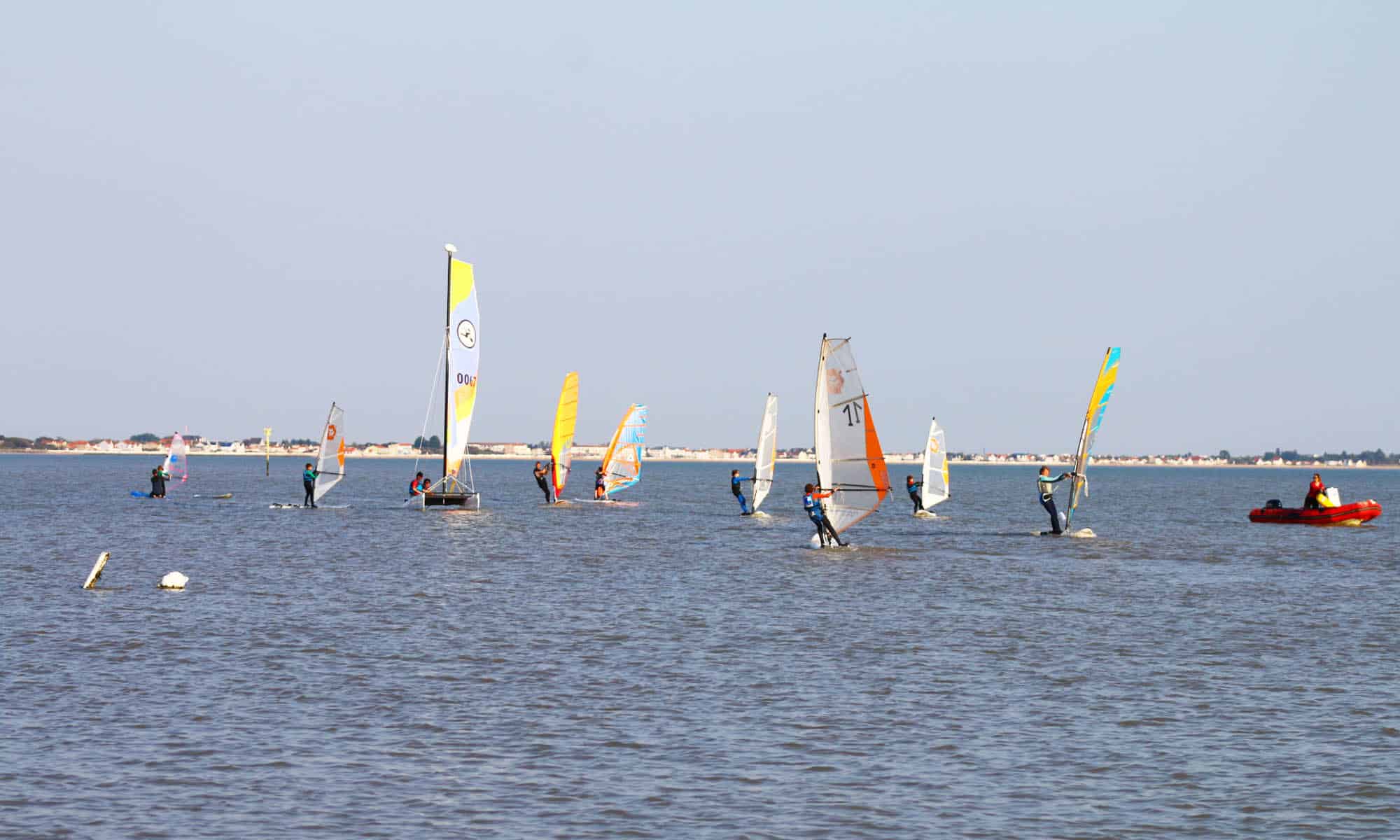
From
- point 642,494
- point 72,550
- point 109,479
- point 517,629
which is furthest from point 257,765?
point 109,479

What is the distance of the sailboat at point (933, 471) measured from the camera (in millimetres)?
72000

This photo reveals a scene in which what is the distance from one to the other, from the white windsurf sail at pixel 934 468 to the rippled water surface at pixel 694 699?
31545mm

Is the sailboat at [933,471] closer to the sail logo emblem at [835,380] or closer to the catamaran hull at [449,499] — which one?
the catamaran hull at [449,499]

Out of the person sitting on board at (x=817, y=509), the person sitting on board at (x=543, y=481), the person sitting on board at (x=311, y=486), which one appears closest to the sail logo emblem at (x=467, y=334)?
the person sitting on board at (x=311, y=486)

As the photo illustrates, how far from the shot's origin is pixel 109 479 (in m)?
137

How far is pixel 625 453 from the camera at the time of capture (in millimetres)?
78688

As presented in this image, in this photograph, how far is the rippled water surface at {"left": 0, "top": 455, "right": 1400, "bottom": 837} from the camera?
13141 millimetres

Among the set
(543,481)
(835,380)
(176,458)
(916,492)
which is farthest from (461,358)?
(176,458)

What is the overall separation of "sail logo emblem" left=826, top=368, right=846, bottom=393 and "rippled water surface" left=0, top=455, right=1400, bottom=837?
4816mm

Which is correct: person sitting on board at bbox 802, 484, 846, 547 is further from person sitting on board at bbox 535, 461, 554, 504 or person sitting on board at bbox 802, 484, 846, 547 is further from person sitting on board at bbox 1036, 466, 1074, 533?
person sitting on board at bbox 535, 461, 554, 504

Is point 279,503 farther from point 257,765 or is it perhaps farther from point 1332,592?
point 257,765

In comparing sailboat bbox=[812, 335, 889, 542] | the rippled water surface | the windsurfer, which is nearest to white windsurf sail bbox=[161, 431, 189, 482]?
the windsurfer

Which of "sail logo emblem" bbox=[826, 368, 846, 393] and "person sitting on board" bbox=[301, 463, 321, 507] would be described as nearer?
"sail logo emblem" bbox=[826, 368, 846, 393]

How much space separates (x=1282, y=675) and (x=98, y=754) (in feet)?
50.9
